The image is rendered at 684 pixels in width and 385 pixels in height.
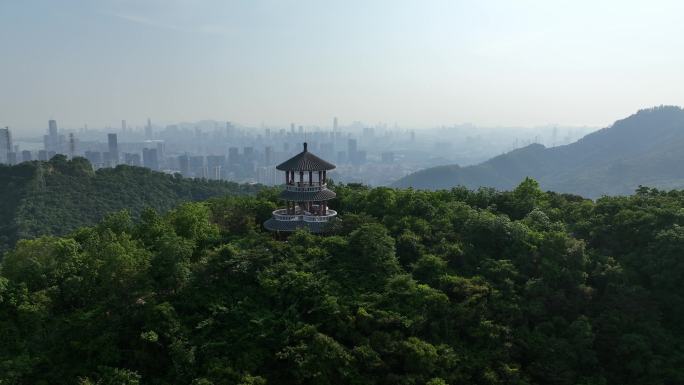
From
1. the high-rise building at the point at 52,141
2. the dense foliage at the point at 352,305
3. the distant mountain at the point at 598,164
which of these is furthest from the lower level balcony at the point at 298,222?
the high-rise building at the point at 52,141

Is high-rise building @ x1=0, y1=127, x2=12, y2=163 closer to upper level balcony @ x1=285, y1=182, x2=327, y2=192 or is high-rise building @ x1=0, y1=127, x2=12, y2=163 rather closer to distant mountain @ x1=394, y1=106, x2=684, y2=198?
distant mountain @ x1=394, y1=106, x2=684, y2=198

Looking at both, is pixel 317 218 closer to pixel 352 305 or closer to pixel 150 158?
pixel 352 305

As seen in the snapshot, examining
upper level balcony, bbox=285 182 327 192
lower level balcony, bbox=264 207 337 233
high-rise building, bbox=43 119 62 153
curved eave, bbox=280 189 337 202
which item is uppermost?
high-rise building, bbox=43 119 62 153

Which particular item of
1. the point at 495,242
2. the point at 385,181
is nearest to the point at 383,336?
the point at 495,242

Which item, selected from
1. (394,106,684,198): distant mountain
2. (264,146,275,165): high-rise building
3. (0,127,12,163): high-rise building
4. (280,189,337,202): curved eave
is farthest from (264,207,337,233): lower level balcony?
(264,146,275,165): high-rise building

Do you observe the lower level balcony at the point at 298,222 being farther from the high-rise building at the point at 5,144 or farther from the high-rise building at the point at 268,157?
the high-rise building at the point at 268,157
